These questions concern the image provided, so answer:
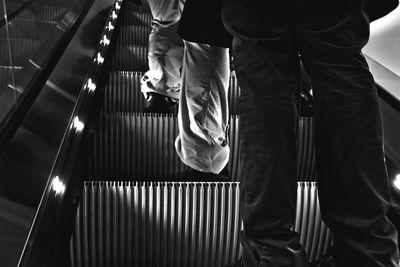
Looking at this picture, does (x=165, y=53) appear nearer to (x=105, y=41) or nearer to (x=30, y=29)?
(x=105, y=41)

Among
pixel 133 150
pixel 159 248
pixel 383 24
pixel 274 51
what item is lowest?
pixel 159 248

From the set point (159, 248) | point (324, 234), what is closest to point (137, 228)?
point (159, 248)

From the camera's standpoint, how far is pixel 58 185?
4.81ft

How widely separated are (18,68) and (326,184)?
1.16 m

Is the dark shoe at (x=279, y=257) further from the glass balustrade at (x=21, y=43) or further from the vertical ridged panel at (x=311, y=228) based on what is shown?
the glass balustrade at (x=21, y=43)

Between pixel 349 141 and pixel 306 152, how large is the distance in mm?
1330

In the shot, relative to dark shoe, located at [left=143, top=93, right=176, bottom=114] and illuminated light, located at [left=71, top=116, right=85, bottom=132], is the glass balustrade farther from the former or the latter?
dark shoe, located at [left=143, top=93, right=176, bottom=114]

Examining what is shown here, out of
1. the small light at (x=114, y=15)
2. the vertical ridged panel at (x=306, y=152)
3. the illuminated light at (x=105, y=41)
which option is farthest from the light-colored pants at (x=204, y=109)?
the small light at (x=114, y=15)

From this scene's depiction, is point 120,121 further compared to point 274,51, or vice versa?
point 120,121

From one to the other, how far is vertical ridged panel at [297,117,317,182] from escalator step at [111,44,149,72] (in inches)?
79.4

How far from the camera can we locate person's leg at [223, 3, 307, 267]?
43.8 inches

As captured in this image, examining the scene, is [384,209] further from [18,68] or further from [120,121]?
[120,121]

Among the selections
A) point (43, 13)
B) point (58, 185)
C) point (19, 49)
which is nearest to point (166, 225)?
point (58, 185)

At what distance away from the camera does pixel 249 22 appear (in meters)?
1.20
